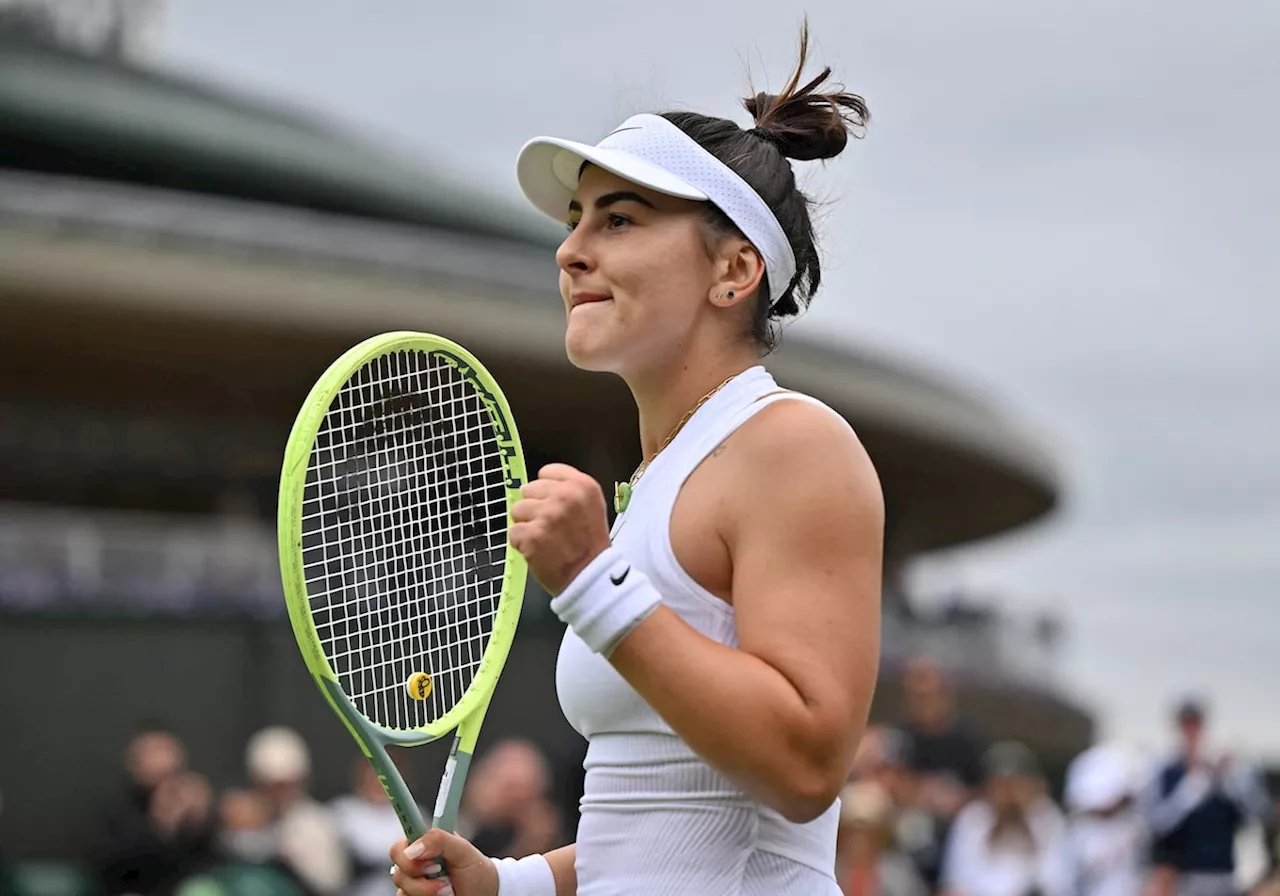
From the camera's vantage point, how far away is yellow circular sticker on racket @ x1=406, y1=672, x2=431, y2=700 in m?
2.95

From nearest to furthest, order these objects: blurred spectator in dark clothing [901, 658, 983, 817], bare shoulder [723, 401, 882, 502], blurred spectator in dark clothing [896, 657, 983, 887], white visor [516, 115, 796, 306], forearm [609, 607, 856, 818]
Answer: forearm [609, 607, 856, 818]
bare shoulder [723, 401, 882, 502]
white visor [516, 115, 796, 306]
blurred spectator in dark clothing [896, 657, 983, 887]
blurred spectator in dark clothing [901, 658, 983, 817]

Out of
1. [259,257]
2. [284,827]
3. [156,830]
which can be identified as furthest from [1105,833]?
[259,257]

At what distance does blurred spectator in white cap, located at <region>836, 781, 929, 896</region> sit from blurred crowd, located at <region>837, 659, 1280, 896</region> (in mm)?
109

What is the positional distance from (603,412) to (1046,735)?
338 inches

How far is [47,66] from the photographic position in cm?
2442

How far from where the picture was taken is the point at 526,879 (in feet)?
9.53

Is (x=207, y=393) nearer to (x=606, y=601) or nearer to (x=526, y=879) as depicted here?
(x=526, y=879)

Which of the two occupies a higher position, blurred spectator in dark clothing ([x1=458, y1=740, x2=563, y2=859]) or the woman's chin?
the woman's chin

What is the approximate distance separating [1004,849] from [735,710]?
7911 mm

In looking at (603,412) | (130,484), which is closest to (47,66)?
(130,484)

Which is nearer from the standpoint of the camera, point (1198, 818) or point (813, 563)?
point (813, 563)

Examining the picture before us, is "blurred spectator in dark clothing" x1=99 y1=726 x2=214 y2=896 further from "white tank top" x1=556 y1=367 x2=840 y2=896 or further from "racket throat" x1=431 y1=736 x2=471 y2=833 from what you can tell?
"white tank top" x1=556 y1=367 x2=840 y2=896

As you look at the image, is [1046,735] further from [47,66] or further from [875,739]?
[875,739]

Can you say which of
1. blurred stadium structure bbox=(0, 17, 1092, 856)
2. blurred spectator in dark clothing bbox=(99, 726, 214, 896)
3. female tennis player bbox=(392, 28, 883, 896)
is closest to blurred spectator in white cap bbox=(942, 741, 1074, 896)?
blurred spectator in dark clothing bbox=(99, 726, 214, 896)
